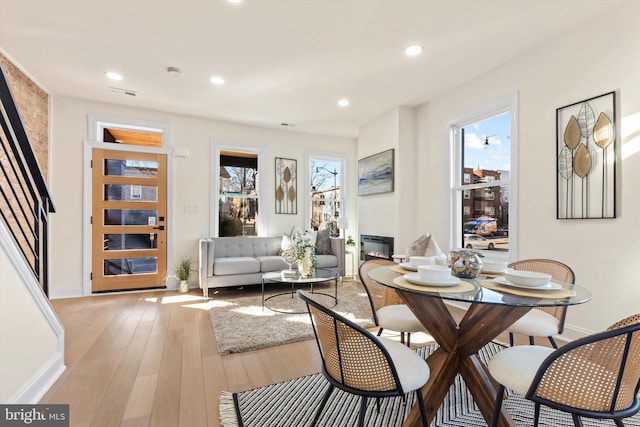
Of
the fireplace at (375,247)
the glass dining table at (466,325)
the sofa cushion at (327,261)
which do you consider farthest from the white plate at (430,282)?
the sofa cushion at (327,261)

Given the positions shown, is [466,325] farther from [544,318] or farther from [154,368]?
[154,368]

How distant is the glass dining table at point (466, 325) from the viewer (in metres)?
1.38

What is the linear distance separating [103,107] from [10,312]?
372 centimetres

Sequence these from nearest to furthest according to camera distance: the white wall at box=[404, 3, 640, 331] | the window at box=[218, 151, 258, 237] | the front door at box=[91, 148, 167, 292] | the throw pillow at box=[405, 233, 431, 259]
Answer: the white wall at box=[404, 3, 640, 331] < the throw pillow at box=[405, 233, 431, 259] < the front door at box=[91, 148, 167, 292] < the window at box=[218, 151, 258, 237]

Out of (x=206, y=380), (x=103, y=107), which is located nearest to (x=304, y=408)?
(x=206, y=380)

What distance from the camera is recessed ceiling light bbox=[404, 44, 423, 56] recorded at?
9.61 feet

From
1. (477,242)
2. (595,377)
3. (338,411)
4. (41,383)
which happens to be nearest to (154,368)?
(41,383)

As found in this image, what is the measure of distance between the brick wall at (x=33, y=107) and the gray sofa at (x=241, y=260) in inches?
82.5

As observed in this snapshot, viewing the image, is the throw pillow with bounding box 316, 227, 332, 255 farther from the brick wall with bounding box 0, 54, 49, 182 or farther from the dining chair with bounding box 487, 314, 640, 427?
the dining chair with bounding box 487, 314, 640, 427

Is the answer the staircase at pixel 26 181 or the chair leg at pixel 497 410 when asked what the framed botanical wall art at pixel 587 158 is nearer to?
the chair leg at pixel 497 410

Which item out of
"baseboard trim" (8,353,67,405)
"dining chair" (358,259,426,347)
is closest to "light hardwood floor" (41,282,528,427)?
"baseboard trim" (8,353,67,405)

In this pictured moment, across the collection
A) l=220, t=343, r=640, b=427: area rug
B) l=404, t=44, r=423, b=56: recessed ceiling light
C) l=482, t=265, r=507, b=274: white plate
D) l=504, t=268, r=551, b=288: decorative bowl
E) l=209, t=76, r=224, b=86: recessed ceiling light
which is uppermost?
l=404, t=44, r=423, b=56: recessed ceiling light

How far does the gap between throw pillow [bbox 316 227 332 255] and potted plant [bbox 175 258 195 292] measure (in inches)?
80.6

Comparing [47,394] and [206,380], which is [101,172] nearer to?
[47,394]
